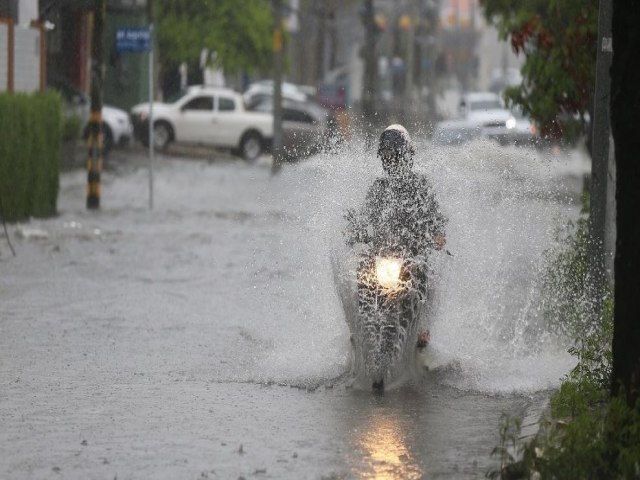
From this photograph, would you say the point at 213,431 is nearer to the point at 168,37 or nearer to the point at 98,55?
the point at 98,55

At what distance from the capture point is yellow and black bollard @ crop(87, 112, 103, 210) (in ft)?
85.6

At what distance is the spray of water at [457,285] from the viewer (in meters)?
10.8

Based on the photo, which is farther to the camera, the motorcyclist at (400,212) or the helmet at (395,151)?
the helmet at (395,151)

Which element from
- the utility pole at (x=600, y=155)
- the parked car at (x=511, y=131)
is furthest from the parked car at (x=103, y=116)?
the utility pole at (x=600, y=155)

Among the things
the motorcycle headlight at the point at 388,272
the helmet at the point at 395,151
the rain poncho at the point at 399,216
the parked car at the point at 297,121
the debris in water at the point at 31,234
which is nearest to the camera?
the motorcycle headlight at the point at 388,272

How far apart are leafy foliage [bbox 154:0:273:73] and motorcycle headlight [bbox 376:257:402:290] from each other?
3999 centimetres

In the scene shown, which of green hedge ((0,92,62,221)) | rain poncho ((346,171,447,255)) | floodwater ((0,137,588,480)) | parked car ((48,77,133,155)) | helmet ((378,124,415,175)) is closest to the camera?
floodwater ((0,137,588,480))

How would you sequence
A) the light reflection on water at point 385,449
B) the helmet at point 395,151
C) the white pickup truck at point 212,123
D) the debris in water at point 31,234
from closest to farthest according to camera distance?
1. the light reflection on water at point 385,449
2. the helmet at point 395,151
3. the debris in water at point 31,234
4. the white pickup truck at point 212,123

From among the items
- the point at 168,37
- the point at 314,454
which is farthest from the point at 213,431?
the point at 168,37

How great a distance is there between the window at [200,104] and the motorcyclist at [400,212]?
117ft

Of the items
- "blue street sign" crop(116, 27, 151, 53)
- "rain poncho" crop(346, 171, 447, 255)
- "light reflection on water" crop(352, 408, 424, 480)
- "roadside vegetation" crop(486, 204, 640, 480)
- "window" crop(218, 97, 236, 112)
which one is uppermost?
"blue street sign" crop(116, 27, 151, 53)

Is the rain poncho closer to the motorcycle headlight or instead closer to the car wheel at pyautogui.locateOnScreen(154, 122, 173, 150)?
the motorcycle headlight

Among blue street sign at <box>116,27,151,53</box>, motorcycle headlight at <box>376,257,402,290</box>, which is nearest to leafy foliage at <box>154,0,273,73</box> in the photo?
blue street sign at <box>116,27,151,53</box>

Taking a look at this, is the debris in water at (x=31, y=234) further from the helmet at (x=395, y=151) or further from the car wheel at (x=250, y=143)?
the car wheel at (x=250, y=143)
